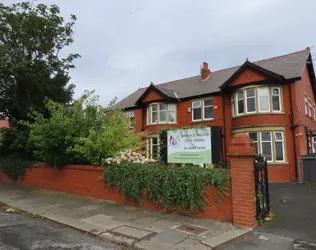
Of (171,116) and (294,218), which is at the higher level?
(171,116)

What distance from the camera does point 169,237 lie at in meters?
5.11

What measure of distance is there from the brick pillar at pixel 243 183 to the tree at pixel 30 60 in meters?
11.3

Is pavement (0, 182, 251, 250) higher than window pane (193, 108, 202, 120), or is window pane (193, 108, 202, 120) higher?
window pane (193, 108, 202, 120)

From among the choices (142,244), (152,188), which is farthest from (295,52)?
(142,244)

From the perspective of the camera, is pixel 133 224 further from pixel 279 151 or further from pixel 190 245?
pixel 279 151

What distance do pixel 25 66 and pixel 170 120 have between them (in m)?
11.0

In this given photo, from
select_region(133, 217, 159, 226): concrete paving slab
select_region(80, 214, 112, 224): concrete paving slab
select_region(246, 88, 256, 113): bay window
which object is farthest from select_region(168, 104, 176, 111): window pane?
select_region(133, 217, 159, 226): concrete paving slab

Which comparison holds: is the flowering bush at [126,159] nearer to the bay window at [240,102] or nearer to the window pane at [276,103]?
the bay window at [240,102]

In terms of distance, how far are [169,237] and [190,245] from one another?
0.56 m

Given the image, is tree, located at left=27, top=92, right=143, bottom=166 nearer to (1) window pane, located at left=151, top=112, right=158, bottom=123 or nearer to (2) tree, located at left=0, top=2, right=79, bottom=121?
(2) tree, located at left=0, top=2, right=79, bottom=121

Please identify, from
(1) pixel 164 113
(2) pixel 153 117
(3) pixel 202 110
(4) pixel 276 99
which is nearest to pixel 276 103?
(4) pixel 276 99

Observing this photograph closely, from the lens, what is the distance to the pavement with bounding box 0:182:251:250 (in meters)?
4.88

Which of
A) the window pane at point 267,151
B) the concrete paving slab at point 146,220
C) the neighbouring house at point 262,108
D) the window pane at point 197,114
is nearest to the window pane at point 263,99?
the neighbouring house at point 262,108

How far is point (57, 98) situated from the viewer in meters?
14.8
